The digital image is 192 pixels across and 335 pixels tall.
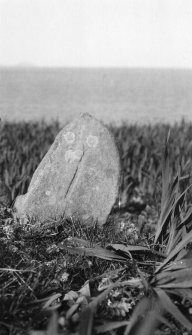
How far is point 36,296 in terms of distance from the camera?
258 cm

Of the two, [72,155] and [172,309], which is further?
[72,155]

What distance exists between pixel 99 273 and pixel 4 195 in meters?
1.23

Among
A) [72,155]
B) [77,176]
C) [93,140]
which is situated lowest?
[77,176]

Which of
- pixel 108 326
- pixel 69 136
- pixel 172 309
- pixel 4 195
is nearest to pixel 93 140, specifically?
pixel 69 136

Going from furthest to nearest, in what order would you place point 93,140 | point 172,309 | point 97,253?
1. point 93,140
2. point 97,253
3. point 172,309

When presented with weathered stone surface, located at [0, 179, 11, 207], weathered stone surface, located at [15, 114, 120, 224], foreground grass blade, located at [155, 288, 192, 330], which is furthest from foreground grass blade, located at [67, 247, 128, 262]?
weathered stone surface, located at [0, 179, 11, 207]

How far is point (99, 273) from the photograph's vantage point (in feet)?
9.71

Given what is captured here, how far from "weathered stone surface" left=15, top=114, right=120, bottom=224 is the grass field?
4.8 inches

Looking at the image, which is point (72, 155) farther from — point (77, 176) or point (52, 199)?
point (52, 199)

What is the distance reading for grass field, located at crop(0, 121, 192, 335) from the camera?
2318 mm

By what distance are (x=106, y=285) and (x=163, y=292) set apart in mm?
340

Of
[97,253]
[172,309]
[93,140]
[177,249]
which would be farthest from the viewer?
[93,140]

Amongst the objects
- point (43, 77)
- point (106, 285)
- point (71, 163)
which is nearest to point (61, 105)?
point (43, 77)

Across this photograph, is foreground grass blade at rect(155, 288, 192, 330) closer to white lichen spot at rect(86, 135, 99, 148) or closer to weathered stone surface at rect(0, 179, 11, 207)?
white lichen spot at rect(86, 135, 99, 148)
